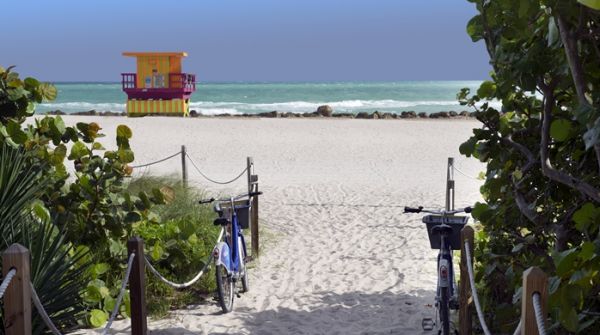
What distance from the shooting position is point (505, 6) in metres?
3.47

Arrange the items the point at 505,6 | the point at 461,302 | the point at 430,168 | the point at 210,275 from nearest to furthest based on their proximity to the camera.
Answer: the point at 505,6
the point at 461,302
the point at 210,275
the point at 430,168

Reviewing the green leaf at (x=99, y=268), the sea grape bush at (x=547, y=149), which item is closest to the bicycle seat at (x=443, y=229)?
the sea grape bush at (x=547, y=149)

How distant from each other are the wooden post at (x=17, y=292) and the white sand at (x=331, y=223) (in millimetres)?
2692

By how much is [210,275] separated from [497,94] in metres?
3.78

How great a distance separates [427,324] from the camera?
576 cm

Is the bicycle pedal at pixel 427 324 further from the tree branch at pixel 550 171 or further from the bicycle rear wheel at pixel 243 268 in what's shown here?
the tree branch at pixel 550 171

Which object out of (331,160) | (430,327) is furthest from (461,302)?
(331,160)

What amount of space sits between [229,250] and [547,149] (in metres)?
3.51

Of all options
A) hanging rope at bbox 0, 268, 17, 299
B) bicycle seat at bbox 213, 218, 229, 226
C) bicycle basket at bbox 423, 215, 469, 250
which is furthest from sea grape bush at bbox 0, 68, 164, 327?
hanging rope at bbox 0, 268, 17, 299

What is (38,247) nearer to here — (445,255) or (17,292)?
(17,292)

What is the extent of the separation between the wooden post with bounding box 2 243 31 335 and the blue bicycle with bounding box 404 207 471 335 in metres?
3.00

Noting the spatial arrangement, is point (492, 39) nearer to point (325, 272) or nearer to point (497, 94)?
point (497, 94)

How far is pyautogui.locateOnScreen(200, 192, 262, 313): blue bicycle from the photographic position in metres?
6.24

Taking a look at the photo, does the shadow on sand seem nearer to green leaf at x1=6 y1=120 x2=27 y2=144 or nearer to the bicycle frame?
the bicycle frame
